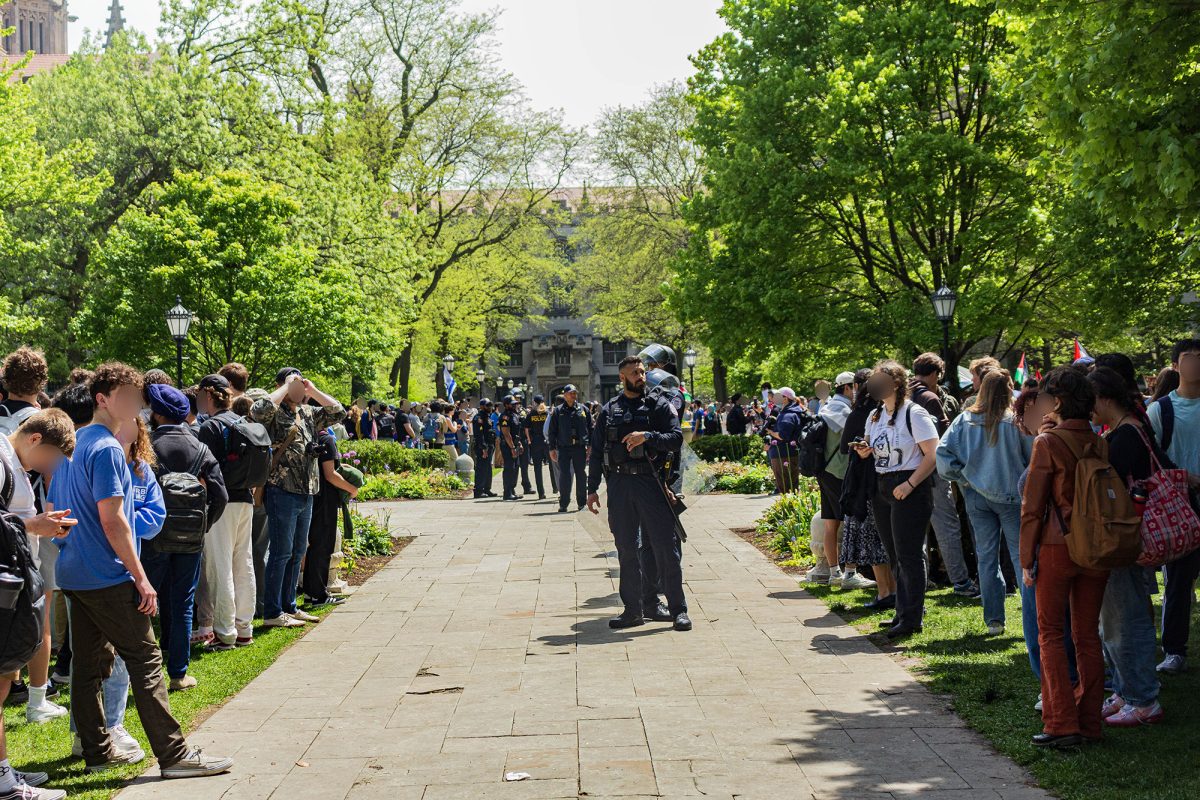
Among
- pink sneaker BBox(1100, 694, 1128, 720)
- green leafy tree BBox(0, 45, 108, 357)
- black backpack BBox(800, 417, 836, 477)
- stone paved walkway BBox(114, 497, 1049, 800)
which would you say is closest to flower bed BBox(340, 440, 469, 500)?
green leafy tree BBox(0, 45, 108, 357)

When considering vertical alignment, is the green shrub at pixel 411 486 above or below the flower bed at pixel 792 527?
above

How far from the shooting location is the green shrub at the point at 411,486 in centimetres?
2355

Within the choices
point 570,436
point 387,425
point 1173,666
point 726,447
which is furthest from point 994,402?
point 387,425

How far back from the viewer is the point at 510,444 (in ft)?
77.6

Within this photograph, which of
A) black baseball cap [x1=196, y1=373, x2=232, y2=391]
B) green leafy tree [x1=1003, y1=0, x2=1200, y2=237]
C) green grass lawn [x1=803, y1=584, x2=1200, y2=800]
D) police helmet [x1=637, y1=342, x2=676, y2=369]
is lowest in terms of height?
green grass lawn [x1=803, y1=584, x2=1200, y2=800]

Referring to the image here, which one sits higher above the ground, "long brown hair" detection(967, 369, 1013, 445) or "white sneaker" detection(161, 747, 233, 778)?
"long brown hair" detection(967, 369, 1013, 445)

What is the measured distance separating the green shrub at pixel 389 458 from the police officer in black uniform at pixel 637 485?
1716 cm

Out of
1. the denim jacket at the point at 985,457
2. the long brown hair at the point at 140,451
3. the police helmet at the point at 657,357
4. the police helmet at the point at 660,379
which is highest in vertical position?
the police helmet at the point at 657,357

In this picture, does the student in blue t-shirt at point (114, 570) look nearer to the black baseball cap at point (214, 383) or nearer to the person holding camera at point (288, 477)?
the black baseball cap at point (214, 383)

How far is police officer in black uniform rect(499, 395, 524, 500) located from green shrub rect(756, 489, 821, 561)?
8891 millimetres

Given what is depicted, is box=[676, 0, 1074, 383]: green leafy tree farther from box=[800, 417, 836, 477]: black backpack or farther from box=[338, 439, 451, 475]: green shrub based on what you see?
box=[800, 417, 836, 477]: black backpack

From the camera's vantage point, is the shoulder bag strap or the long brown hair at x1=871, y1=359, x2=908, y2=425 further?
the shoulder bag strap

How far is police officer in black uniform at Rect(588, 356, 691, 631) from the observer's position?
29.5 ft

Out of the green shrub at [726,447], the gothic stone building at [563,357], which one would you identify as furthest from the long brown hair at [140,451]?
the gothic stone building at [563,357]
